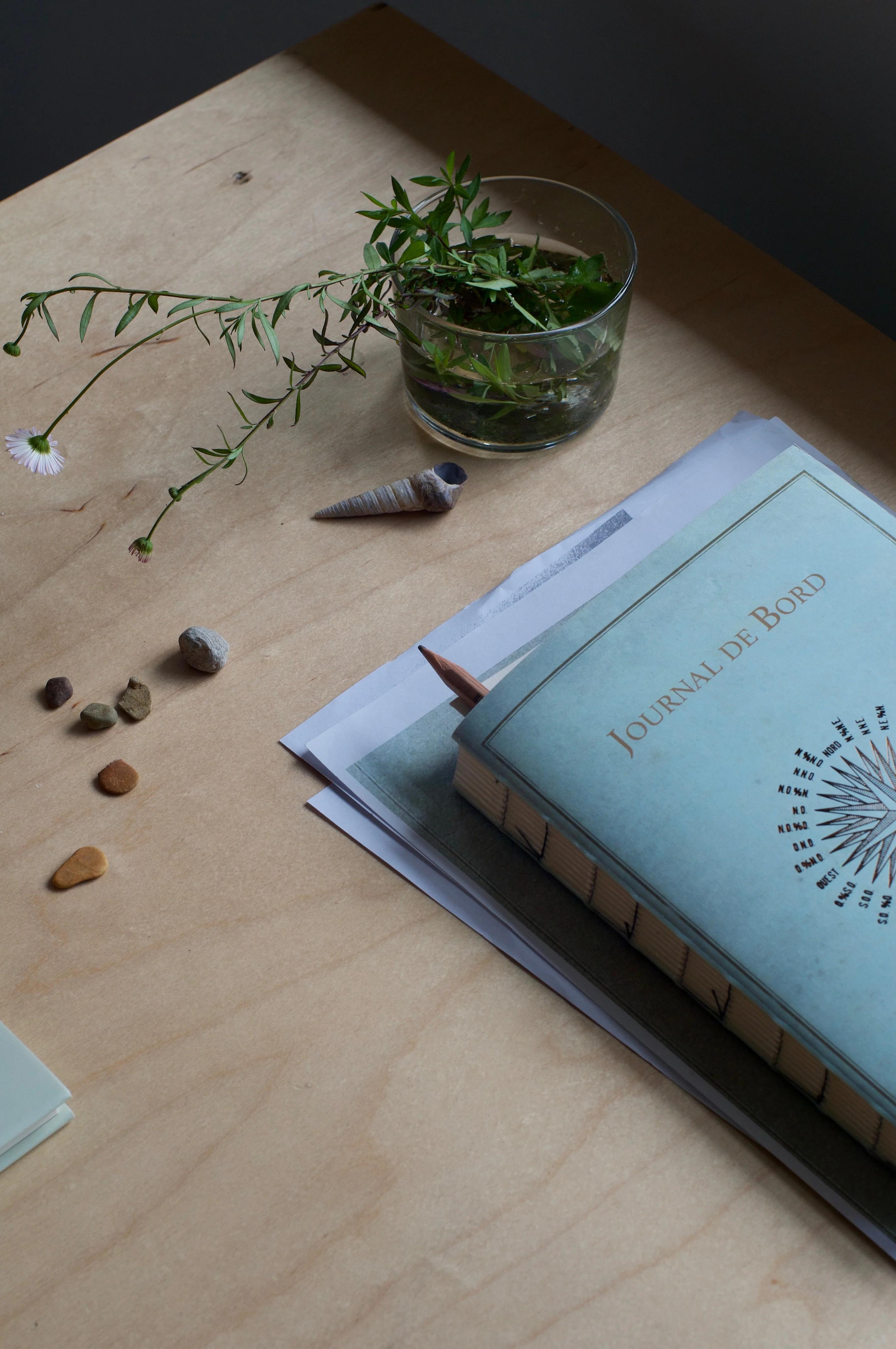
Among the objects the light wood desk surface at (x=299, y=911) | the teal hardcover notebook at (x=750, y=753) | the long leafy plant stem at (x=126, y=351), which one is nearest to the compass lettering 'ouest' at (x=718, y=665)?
the teal hardcover notebook at (x=750, y=753)

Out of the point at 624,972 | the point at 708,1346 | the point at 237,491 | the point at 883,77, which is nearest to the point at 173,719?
the point at 237,491

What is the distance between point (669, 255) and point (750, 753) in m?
0.46

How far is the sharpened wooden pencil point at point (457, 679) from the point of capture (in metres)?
0.54

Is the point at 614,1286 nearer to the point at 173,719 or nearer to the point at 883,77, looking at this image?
the point at 173,719

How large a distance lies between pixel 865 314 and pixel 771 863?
0.78m

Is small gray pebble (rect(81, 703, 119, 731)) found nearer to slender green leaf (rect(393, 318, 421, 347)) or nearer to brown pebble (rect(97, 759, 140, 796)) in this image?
brown pebble (rect(97, 759, 140, 796))

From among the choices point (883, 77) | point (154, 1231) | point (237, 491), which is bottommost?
point (154, 1231)

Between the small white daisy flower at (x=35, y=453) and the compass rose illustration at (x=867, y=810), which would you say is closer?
the compass rose illustration at (x=867, y=810)

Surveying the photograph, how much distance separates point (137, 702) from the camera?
0.59 metres

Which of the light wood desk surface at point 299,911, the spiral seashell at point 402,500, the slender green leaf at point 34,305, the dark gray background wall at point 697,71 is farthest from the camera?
the dark gray background wall at point 697,71

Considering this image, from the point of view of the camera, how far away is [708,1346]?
1.43 ft

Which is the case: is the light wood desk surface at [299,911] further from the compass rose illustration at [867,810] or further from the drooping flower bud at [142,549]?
the compass rose illustration at [867,810]

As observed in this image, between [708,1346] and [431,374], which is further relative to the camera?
[431,374]

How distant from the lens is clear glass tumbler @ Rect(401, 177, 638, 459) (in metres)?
0.62
